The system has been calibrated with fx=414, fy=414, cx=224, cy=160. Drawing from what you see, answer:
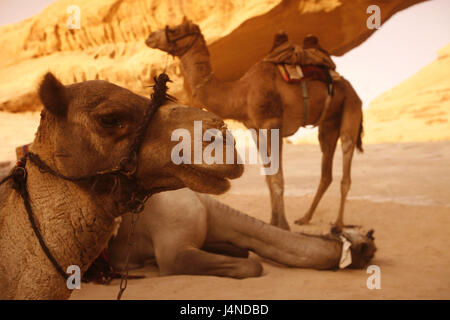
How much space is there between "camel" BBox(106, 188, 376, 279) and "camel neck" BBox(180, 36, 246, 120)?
5.76 feet

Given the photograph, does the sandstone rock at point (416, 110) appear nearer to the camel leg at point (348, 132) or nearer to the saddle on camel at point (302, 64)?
the camel leg at point (348, 132)

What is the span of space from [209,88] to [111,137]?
3.56 m

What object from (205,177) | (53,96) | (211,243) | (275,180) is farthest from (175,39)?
(205,177)

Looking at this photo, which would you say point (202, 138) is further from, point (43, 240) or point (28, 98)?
point (28, 98)

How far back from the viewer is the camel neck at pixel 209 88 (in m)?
4.98

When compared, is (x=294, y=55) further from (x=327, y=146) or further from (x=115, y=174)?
(x=115, y=174)

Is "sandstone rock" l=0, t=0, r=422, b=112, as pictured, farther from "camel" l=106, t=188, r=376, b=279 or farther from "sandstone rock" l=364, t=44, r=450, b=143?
"sandstone rock" l=364, t=44, r=450, b=143

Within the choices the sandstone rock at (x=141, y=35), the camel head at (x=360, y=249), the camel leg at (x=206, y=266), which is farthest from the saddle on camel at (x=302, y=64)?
the sandstone rock at (x=141, y=35)

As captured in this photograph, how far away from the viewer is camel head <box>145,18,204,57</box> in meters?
5.02

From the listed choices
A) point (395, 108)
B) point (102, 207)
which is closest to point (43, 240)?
point (102, 207)

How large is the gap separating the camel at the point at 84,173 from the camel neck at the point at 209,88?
344 centimetres

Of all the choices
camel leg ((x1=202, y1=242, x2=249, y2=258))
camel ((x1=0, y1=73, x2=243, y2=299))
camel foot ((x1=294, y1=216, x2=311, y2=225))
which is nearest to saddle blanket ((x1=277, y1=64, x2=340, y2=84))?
camel foot ((x1=294, y1=216, x2=311, y2=225))

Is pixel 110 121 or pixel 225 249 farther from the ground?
pixel 110 121

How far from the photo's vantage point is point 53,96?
4.89 feet
